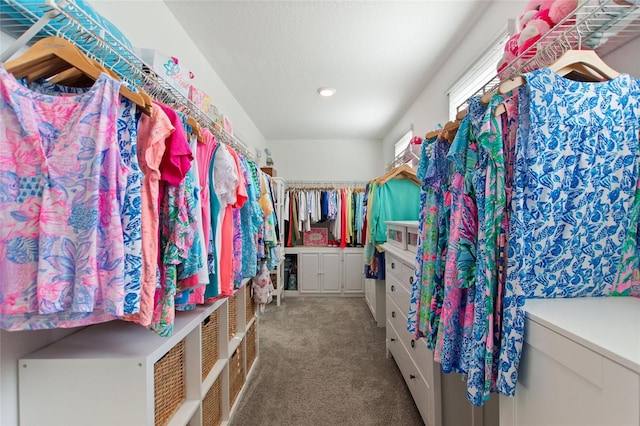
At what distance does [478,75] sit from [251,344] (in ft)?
8.79

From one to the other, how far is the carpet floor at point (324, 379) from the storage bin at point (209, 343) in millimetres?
449

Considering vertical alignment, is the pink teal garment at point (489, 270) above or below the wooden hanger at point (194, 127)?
below

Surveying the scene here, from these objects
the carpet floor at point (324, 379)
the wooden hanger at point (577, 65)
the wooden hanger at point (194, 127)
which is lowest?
the carpet floor at point (324, 379)

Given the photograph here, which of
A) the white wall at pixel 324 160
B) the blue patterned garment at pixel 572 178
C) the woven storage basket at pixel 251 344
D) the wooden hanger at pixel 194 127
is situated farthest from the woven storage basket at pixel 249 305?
the white wall at pixel 324 160

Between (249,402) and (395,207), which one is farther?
(395,207)

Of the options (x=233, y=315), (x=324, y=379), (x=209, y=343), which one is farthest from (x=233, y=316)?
(x=324, y=379)

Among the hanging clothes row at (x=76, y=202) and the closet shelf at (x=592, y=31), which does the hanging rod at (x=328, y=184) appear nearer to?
the closet shelf at (x=592, y=31)

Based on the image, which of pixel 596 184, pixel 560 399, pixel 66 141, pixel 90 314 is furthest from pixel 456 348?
pixel 66 141

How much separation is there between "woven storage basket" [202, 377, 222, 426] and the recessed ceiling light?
261 centimetres

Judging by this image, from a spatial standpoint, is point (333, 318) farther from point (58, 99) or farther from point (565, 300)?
point (58, 99)

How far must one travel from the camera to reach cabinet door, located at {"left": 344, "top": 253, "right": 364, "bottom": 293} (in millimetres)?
3996

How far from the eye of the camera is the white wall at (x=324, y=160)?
4516mm

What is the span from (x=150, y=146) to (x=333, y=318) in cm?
291

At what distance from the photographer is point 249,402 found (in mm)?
1754
